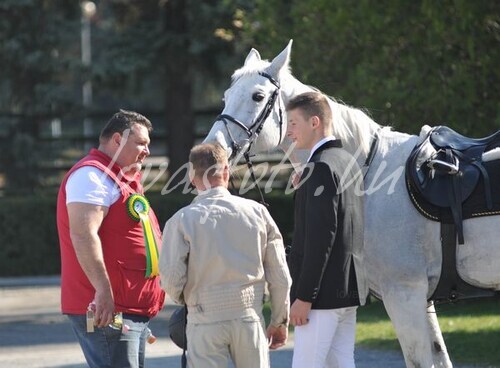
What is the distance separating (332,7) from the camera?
13.7 m

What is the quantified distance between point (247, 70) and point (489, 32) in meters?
5.88

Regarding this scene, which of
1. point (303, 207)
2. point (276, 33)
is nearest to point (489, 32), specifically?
point (276, 33)

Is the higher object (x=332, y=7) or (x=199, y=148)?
(x=332, y=7)

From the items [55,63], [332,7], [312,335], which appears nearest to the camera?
[312,335]

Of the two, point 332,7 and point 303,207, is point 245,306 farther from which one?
point 332,7

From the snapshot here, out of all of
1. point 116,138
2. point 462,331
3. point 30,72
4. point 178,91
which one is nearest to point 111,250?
point 116,138

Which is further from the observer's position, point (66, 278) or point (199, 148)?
point (66, 278)

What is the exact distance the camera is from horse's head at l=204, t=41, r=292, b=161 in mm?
7062

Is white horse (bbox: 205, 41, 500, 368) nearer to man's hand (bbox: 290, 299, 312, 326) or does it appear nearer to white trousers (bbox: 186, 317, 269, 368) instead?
man's hand (bbox: 290, 299, 312, 326)

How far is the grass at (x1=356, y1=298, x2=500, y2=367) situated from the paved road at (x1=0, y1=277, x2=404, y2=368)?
57 centimetres

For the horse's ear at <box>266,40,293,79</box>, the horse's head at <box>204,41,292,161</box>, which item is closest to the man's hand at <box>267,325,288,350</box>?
the horse's head at <box>204,41,292,161</box>

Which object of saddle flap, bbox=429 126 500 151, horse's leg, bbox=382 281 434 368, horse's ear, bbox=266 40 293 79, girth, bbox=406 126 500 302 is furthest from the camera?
horse's ear, bbox=266 40 293 79

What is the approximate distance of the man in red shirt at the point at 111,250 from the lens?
5648 millimetres

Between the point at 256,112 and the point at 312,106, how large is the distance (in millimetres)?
1191
